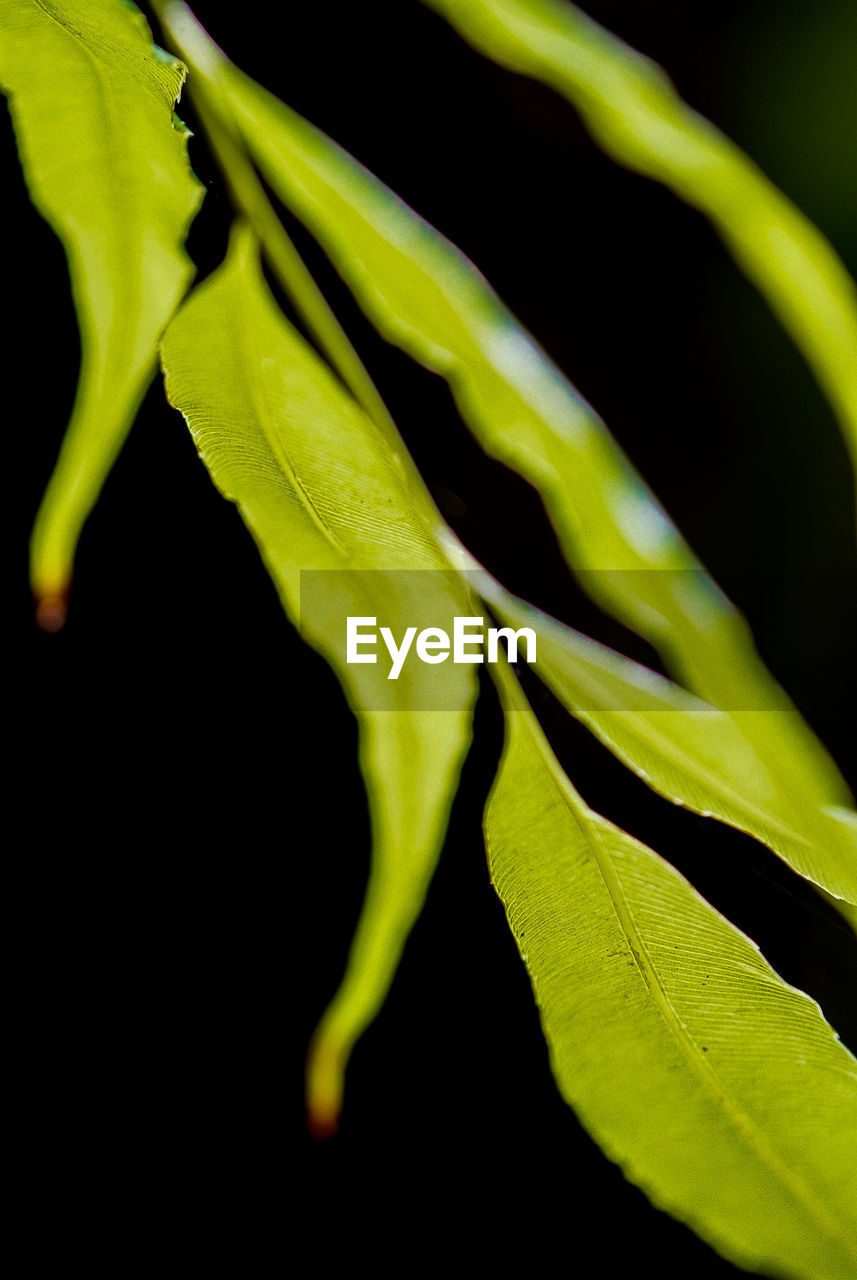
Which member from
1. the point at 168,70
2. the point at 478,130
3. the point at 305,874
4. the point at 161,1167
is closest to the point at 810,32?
the point at 478,130

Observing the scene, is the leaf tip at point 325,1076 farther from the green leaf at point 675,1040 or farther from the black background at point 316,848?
the black background at point 316,848

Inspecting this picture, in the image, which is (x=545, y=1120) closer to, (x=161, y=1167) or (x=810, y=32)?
(x=161, y=1167)

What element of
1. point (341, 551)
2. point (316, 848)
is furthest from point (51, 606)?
point (316, 848)

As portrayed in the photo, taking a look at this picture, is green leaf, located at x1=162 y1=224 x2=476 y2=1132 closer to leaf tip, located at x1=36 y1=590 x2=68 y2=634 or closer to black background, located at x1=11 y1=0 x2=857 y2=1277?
leaf tip, located at x1=36 y1=590 x2=68 y2=634

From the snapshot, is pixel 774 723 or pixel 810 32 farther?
pixel 810 32

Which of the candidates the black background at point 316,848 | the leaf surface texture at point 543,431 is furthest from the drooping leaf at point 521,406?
the black background at point 316,848

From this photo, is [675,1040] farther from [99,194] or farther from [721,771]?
[99,194]
